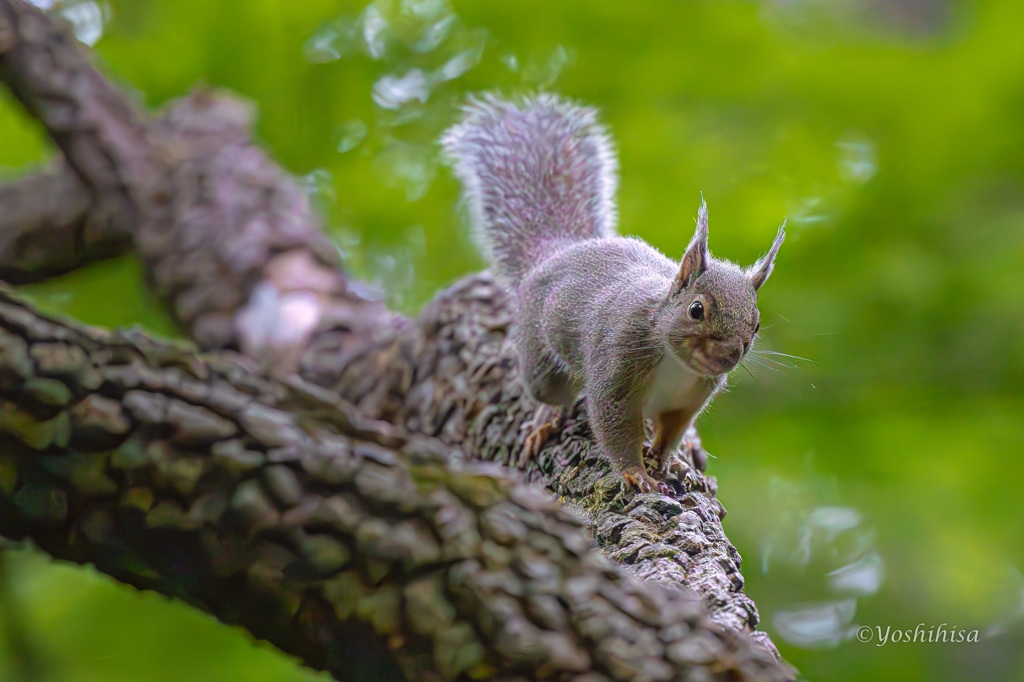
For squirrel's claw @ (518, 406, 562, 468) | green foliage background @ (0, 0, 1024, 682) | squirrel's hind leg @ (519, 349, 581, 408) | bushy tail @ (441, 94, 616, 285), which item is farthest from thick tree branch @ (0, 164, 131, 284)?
squirrel's claw @ (518, 406, 562, 468)

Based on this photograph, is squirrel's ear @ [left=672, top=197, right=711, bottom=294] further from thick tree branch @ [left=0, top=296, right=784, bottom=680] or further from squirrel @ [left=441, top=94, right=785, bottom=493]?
thick tree branch @ [left=0, top=296, right=784, bottom=680]

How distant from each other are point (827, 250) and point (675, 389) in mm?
777

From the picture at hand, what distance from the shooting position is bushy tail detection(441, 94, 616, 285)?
3.57 metres

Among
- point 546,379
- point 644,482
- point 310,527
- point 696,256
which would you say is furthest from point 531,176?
point 310,527

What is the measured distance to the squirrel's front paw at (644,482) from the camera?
2.22m

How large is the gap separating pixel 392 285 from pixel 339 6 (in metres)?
1.22

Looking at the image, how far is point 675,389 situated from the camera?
2.86 metres

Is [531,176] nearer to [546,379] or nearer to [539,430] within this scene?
[546,379]

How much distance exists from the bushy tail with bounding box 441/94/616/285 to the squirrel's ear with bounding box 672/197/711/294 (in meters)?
0.83

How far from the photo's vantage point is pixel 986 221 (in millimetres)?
3018

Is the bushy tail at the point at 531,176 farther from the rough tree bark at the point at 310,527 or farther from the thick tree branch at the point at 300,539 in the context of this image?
the thick tree branch at the point at 300,539

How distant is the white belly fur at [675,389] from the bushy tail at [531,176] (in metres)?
0.78

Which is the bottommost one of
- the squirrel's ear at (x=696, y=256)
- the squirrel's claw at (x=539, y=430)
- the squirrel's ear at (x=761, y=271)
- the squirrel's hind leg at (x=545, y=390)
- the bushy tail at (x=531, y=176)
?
the squirrel's claw at (x=539, y=430)

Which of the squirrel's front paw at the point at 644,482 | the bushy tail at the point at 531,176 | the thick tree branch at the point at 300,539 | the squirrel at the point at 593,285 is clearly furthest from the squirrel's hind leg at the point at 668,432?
the thick tree branch at the point at 300,539
